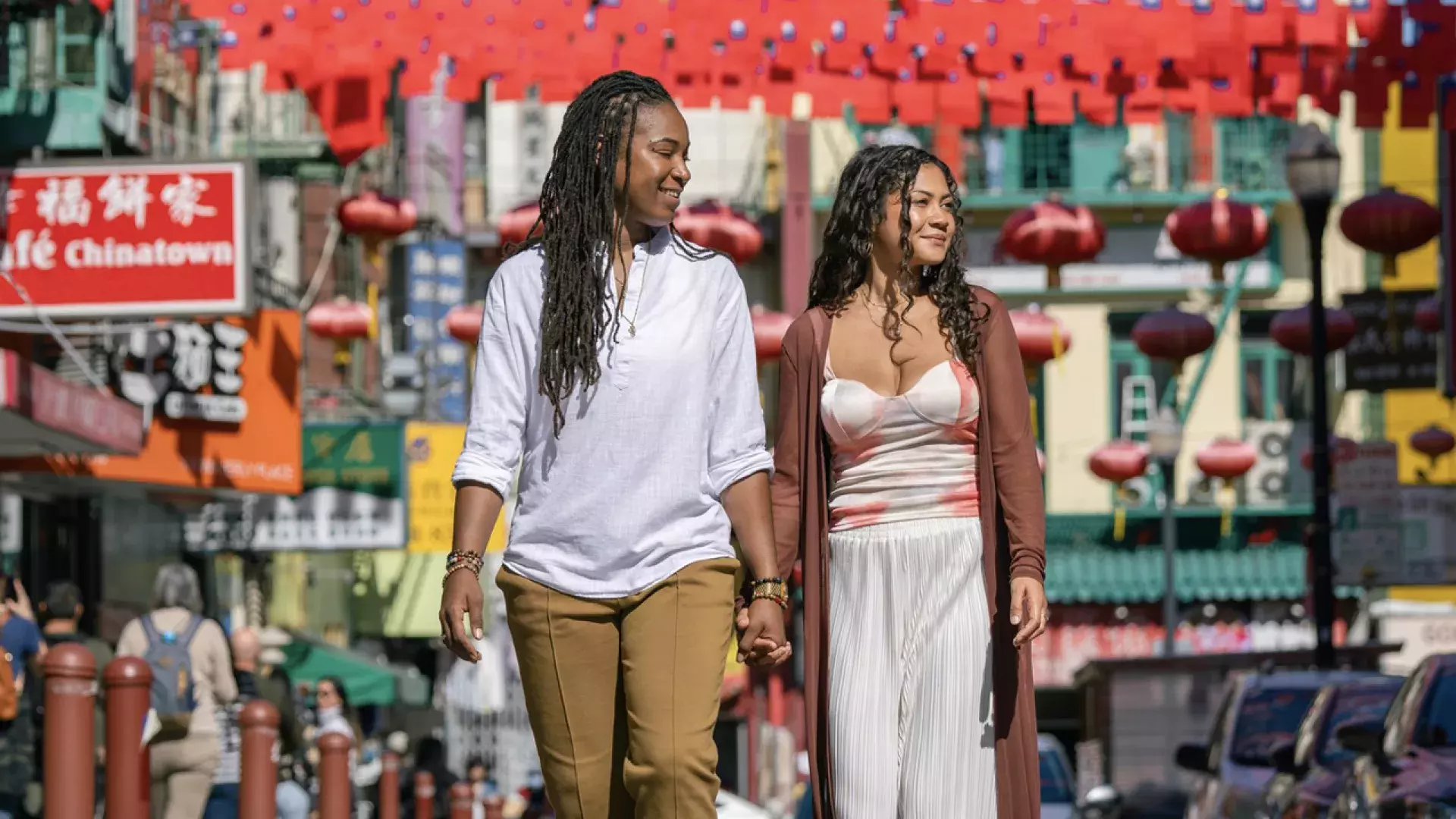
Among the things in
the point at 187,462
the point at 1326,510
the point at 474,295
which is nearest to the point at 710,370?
the point at 1326,510

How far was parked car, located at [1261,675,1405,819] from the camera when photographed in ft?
48.0

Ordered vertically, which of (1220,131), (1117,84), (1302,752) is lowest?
(1302,752)

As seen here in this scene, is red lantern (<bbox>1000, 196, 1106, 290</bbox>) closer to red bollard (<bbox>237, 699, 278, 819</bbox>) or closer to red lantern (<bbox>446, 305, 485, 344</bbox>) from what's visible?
red lantern (<bbox>446, 305, 485, 344</bbox>)

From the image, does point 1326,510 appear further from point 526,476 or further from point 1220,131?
point 1220,131

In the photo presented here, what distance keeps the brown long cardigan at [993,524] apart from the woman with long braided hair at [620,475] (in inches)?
27.1

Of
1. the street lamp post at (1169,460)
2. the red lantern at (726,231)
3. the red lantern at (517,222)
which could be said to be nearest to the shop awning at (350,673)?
the street lamp post at (1169,460)

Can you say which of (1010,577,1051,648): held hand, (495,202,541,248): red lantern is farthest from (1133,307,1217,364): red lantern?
(1010,577,1051,648): held hand

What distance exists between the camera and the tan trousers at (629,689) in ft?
20.2

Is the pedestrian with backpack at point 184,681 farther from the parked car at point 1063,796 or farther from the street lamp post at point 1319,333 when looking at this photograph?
the street lamp post at point 1319,333

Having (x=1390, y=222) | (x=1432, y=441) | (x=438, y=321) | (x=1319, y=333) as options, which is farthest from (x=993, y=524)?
(x=438, y=321)

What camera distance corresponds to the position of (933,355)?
730cm

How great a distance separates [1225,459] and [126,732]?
25.9 meters

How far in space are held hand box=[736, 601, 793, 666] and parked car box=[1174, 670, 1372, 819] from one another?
34.6ft

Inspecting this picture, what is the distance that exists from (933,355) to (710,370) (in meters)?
1.00
